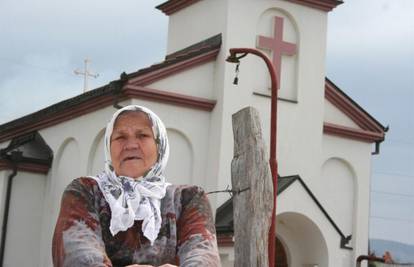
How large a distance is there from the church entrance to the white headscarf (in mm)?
17651

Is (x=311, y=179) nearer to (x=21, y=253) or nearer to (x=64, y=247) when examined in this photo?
(x=21, y=253)

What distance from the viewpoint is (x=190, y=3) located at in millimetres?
22984

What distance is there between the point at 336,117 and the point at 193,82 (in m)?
3.96

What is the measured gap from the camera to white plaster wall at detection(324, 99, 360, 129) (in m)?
23.3

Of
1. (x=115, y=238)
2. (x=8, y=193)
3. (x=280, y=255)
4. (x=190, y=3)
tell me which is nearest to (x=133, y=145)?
(x=115, y=238)

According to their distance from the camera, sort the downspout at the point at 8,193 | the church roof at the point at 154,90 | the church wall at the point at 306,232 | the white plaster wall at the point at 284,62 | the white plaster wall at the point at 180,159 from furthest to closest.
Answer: the downspout at the point at 8,193, the white plaster wall at the point at 284,62, the white plaster wall at the point at 180,159, the church wall at the point at 306,232, the church roof at the point at 154,90

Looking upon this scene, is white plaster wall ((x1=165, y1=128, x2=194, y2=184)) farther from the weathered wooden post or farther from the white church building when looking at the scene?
the weathered wooden post

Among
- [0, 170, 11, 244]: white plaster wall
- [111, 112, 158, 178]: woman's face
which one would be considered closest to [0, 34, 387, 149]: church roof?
[0, 170, 11, 244]: white plaster wall

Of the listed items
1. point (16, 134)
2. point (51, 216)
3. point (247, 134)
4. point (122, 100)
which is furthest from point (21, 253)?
point (247, 134)

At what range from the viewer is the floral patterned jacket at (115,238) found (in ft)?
15.0

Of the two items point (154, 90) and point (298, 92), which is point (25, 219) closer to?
point (154, 90)

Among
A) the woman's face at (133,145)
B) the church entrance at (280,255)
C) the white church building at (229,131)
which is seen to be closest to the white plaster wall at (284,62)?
the white church building at (229,131)

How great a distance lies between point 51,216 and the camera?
24375 mm

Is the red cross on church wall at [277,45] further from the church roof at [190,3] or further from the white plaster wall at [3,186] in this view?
the white plaster wall at [3,186]
